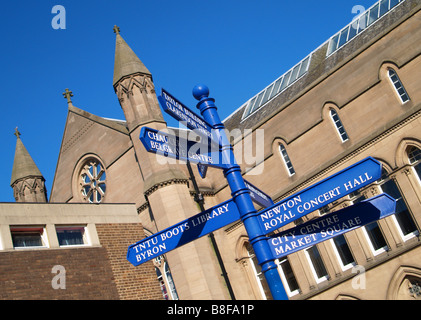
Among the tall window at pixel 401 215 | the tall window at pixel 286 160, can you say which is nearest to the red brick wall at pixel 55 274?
the tall window at pixel 401 215

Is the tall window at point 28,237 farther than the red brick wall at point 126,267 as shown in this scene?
No

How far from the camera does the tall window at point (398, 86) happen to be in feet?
57.6

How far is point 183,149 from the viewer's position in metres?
6.06

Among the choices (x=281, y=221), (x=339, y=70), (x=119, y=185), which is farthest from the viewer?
(x=119, y=185)

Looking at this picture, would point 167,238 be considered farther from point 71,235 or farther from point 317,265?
point 317,265

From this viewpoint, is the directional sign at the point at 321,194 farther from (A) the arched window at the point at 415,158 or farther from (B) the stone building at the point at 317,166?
(A) the arched window at the point at 415,158

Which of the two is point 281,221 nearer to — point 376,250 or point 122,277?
point 122,277

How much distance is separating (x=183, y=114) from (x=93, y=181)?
20.2m

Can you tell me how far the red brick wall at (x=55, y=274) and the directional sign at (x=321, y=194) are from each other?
21.5ft

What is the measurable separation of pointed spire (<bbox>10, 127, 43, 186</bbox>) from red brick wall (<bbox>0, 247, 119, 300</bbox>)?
49.5 feet

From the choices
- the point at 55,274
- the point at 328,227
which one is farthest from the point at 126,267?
the point at 328,227

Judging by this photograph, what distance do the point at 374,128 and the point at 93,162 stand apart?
47.2 ft
